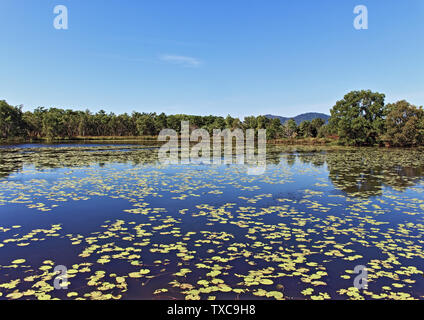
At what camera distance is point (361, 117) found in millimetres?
47906

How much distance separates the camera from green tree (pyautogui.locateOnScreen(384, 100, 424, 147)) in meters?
44.1

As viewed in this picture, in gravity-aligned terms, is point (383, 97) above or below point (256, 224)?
above

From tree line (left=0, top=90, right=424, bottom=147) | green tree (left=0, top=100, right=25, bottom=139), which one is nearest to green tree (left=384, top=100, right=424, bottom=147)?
tree line (left=0, top=90, right=424, bottom=147)

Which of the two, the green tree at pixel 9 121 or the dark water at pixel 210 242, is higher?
the green tree at pixel 9 121

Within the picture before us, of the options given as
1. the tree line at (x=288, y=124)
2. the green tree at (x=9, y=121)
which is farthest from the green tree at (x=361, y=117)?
the green tree at (x=9, y=121)

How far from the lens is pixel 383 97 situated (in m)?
49.1

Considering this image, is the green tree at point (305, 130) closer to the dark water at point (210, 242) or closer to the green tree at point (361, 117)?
the green tree at point (361, 117)

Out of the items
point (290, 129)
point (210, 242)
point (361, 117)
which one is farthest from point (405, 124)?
point (210, 242)

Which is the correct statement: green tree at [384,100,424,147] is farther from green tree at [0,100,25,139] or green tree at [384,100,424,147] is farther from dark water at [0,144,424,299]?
green tree at [0,100,25,139]

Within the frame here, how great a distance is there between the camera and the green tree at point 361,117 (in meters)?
48.2

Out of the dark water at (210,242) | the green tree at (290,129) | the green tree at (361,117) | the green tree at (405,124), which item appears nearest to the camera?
the dark water at (210,242)
